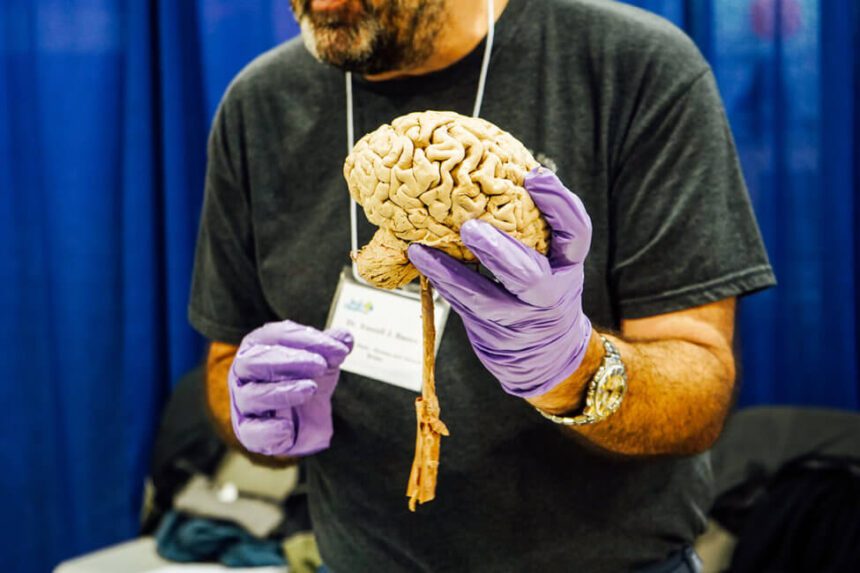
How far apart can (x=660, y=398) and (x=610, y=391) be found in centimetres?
10

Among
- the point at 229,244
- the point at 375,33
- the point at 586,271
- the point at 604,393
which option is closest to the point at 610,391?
the point at 604,393

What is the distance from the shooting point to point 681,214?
1.05 meters

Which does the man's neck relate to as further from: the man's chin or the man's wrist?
the man's wrist

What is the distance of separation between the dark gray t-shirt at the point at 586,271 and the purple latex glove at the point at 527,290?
19 cm

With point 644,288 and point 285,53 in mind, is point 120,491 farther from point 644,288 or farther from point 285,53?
point 644,288

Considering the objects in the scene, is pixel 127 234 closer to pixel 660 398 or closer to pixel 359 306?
pixel 359 306

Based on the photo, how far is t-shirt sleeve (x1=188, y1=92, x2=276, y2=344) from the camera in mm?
1295

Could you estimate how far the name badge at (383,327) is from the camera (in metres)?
1.12

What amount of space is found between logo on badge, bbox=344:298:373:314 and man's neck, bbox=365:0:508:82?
0.30 meters

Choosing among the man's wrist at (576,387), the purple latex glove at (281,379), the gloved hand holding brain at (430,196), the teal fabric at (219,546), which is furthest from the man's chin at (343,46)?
the teal fabric at (219,546)

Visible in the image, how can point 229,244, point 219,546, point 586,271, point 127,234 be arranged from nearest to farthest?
point 586,271 < point 229,244 < point 219,546 < point 127,234

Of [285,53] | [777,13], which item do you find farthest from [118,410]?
[777,13]

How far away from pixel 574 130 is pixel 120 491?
2075 millimetres

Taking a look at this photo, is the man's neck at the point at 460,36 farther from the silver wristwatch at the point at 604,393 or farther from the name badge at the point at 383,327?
the silver wristwatch at the point at 604,393
